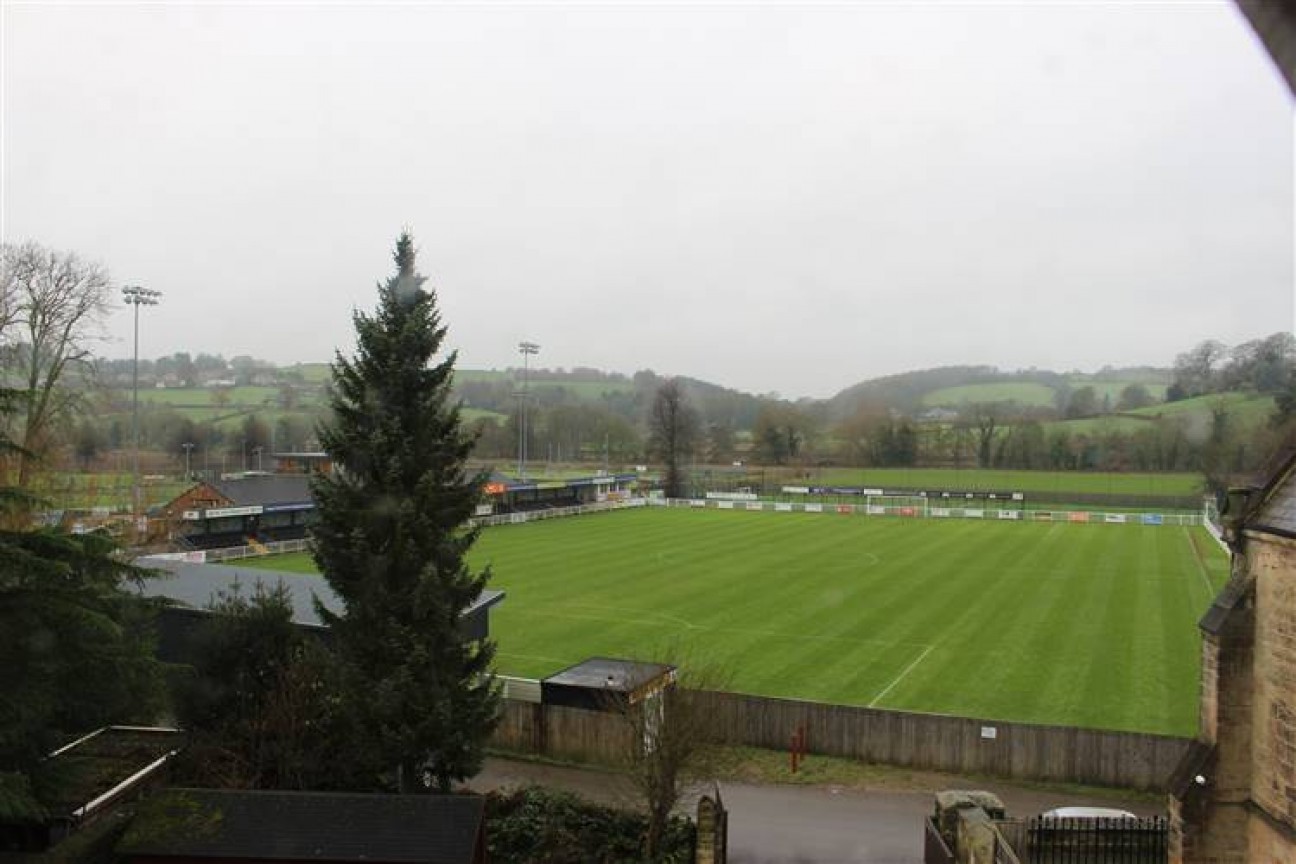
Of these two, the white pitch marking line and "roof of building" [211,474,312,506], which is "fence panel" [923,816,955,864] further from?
"roof of building" [211,474,312,506]

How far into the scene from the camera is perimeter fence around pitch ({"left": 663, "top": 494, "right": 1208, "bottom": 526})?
244 feet

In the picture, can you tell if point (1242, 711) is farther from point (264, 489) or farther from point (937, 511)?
point (937, 511)

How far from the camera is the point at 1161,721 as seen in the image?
23.8m

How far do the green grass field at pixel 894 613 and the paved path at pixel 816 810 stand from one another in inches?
191

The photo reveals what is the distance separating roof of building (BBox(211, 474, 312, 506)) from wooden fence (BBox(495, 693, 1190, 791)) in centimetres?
3464

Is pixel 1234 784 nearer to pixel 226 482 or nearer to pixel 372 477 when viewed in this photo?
pixel 372 477

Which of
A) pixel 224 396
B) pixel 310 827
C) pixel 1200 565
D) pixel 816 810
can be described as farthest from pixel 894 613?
pixel 224 396

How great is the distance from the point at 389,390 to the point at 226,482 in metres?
44.3

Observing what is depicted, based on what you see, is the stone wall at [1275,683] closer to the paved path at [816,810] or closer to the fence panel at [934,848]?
the fence panel at [934,848]

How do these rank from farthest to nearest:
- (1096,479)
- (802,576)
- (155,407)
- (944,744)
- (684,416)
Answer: (155,407) → (684,416) → (1096,479) → (802,576) → (944,744)

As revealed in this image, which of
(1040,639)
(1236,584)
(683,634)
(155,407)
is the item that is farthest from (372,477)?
(155,407)

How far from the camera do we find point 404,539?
53.7 ft

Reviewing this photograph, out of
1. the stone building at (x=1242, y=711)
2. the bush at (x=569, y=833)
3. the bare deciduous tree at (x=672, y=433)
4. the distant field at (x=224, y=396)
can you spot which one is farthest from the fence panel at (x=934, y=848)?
the distant field at (x=224, y=396)

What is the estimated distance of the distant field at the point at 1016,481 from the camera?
316 ft
